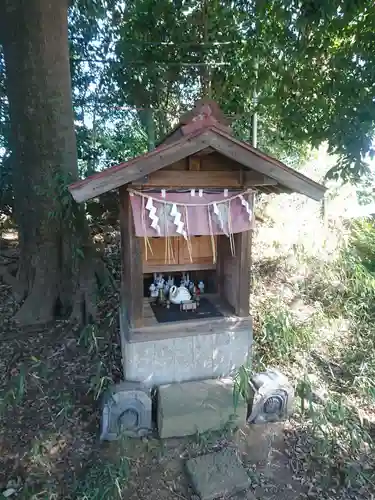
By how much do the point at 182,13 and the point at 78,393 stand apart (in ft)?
22.7

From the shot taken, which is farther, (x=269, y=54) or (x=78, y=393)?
(x=269, y=54)

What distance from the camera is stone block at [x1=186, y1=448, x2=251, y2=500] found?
10.3ft

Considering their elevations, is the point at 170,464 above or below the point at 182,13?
below

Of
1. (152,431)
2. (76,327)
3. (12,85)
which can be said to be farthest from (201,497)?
(12,85)

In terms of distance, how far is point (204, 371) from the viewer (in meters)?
4.04

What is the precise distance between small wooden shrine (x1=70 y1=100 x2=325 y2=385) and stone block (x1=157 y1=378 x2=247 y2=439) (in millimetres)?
206

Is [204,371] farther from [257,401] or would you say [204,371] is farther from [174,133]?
[174,133]

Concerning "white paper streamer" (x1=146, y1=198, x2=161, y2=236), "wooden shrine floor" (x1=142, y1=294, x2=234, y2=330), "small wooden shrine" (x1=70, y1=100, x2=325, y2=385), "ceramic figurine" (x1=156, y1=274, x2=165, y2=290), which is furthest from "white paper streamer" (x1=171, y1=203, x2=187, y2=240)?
"ceramic figurine" (x1=156, y1=274, x2=165, y2=290)

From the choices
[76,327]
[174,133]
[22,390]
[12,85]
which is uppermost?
[12,85]

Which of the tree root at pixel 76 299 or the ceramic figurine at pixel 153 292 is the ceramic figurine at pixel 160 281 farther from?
the tree root at pixel 76 299

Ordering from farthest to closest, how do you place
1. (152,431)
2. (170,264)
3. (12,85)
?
1. (12,85)
2. (170,264)
3. (152,431)

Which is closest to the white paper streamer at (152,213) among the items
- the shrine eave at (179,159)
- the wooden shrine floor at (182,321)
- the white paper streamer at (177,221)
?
the white paper streamer at (177,221)

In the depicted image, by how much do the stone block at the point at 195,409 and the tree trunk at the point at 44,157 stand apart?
1978 millimetres

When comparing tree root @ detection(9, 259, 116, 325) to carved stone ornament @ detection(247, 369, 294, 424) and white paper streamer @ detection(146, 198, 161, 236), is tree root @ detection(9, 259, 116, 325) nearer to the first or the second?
white paper streamer @ detection(146, 198, 161, 236)
